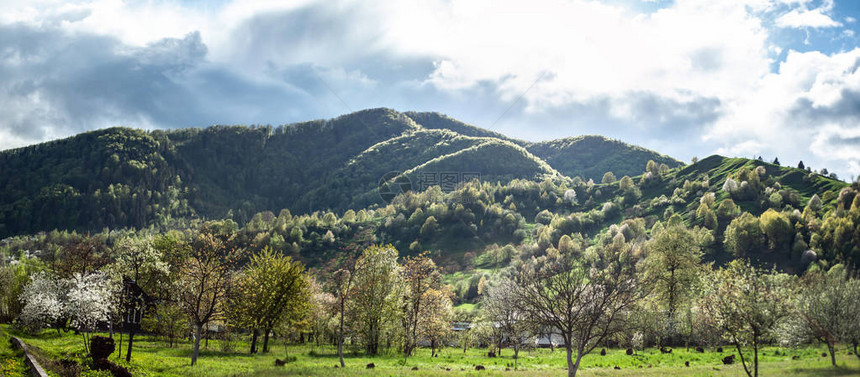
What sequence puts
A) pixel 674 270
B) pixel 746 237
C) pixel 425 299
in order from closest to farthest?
pixel 425 299 < pixel 674 270 < pixel 746 237

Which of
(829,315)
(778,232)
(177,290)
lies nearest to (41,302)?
(177,290)

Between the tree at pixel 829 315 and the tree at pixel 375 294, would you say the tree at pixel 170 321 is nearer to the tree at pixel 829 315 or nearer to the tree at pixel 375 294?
the tree at pixel 375 294

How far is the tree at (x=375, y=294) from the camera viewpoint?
56.7 meters

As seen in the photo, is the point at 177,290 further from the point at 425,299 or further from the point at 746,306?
the point at 746,306

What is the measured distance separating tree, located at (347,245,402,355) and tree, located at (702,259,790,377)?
3729 cm

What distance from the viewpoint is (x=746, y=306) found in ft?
101

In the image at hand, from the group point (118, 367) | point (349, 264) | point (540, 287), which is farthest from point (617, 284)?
point (118, 367)

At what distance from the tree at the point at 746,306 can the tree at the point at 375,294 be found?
1468 inches

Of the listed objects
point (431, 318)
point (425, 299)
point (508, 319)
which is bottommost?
point (508, 319)

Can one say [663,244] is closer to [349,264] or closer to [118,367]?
[349,264]

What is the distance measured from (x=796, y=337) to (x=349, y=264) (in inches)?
1808

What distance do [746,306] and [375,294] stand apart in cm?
4132

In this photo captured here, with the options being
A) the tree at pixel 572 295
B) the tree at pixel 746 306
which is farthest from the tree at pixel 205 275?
the tree at pixel 746 306

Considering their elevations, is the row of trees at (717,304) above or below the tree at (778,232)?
below
